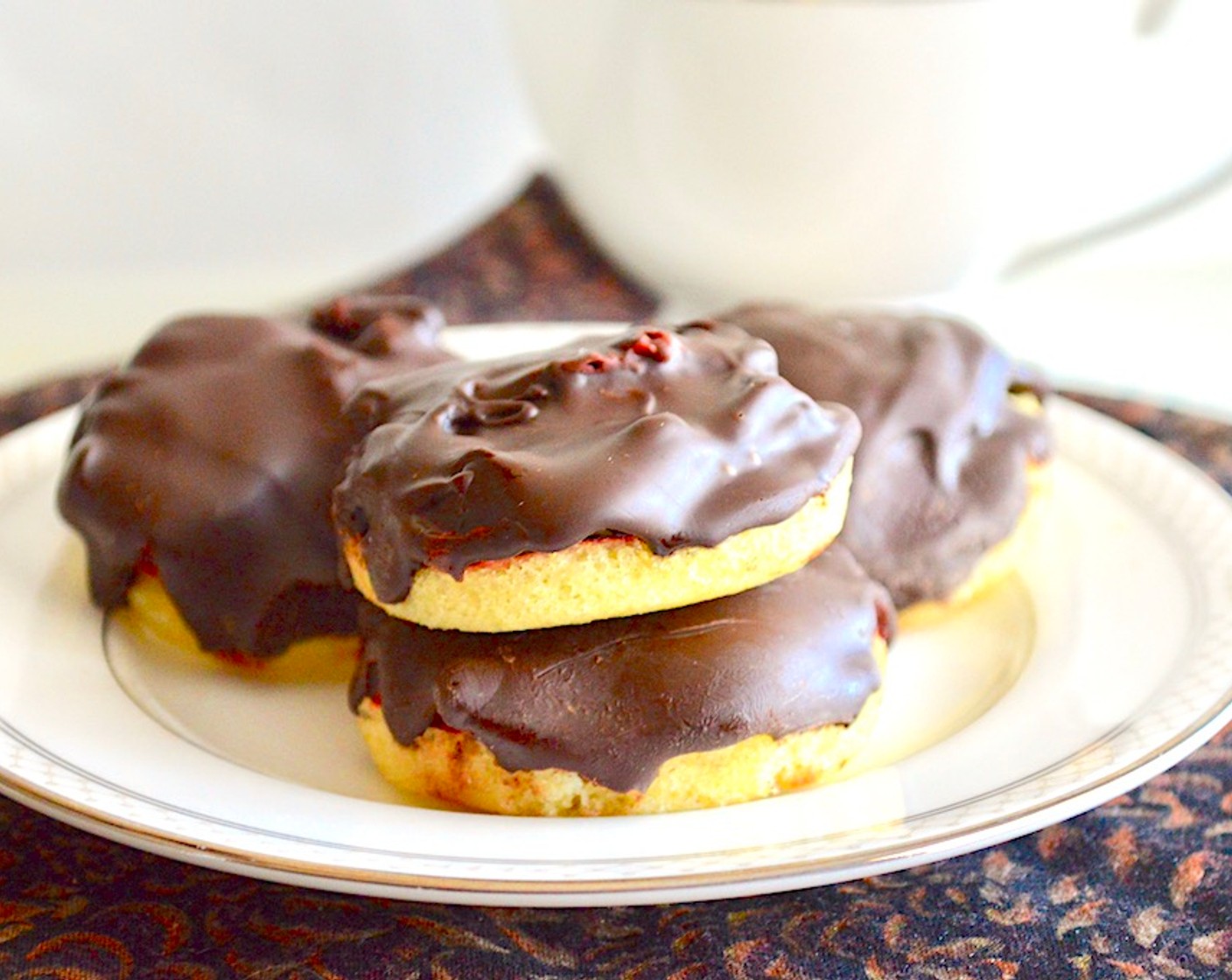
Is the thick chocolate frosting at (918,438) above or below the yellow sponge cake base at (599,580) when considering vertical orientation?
below

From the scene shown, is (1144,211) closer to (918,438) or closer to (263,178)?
(918,438)

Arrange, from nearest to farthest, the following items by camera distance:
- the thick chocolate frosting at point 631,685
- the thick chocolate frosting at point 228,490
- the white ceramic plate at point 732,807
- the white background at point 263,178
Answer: the white ceramic plate at point 732,807 → the thick chocolate frosting at point 631,685 → the thick chocolate frosting at point 228,490 → the white background at point 263,178

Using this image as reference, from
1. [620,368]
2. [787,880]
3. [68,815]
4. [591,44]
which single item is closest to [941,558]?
[620,368]

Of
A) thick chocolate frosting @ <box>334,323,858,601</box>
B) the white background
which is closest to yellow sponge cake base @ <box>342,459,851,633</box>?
thick chocolate frosting @ <box>334,323,858,601</box>

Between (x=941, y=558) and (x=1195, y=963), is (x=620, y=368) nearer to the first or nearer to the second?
(x=941, y=558)

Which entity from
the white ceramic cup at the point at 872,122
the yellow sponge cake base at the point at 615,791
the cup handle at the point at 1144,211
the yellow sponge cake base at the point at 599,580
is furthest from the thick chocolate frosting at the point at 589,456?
the cup handle at the point at 1144,211

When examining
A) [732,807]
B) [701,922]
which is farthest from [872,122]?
[701,922]

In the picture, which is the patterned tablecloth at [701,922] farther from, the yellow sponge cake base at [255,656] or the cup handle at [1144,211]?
the cup handle at [1144,211]
